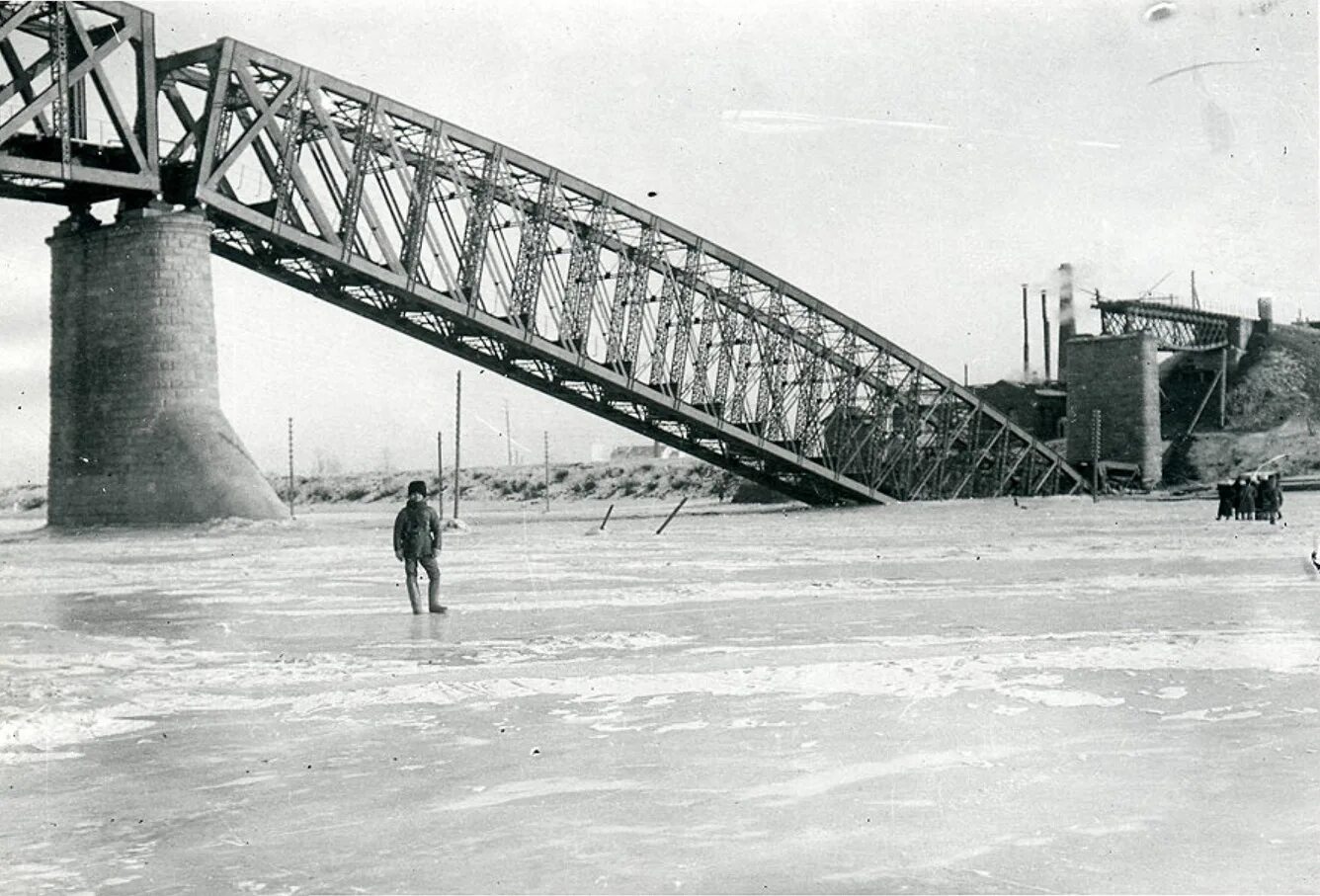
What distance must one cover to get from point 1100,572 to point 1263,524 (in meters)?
14.0

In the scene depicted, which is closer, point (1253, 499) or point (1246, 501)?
point (1246, 501)

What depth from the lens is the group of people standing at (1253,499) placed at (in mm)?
29469

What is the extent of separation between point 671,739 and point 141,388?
67.8 ft

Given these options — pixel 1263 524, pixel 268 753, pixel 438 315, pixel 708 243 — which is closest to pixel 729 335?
pixel 708 243

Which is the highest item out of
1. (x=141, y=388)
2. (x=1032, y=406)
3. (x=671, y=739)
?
(x=1032, y=406)

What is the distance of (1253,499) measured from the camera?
3069 cm

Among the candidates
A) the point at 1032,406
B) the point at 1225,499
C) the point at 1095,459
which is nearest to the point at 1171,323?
the point at 1032,406

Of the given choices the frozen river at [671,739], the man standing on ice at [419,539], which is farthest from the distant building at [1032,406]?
the man standing on ice at [419,539]

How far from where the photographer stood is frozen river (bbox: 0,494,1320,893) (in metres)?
4.79

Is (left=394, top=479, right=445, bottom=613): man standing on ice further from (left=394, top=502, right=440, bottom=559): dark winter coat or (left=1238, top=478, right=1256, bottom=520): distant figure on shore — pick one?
(left=1238, top=478, right=1256, bottom=520): distant figure on shore

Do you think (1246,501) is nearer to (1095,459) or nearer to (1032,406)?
(1095,459)

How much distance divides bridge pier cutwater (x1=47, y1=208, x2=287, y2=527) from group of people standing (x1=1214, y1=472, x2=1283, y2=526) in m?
21.7

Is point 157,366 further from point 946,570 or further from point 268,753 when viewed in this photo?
point 268,753

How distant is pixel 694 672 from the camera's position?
30.0ft
